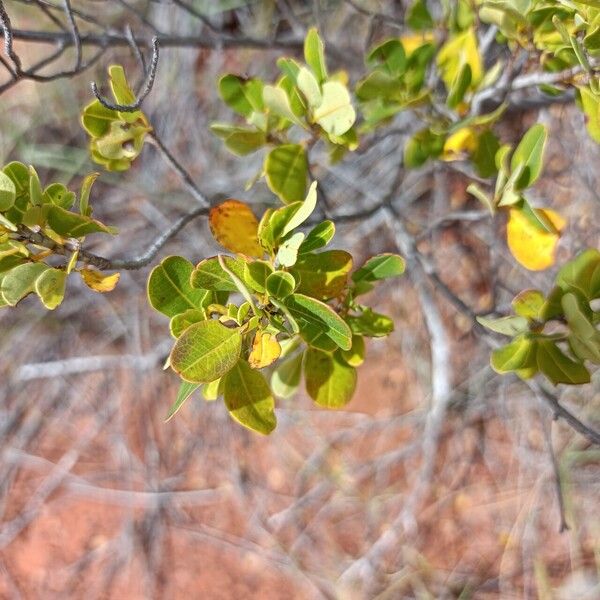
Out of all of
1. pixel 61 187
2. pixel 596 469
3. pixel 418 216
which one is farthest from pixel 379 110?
pixel 596 469

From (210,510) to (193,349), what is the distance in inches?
63.5

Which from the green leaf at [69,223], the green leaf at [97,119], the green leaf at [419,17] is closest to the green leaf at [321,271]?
the green leaf at [69,223]

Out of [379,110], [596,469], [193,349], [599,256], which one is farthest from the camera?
[596,469]

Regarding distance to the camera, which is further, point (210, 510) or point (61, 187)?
point (210, 510)

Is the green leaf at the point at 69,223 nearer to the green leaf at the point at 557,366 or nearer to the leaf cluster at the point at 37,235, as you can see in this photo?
the leaf cluster at the point at 37,235

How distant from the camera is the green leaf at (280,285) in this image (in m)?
0.60

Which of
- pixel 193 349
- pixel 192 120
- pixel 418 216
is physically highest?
pixel 193 349

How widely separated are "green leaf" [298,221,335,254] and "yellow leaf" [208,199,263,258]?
0.09m

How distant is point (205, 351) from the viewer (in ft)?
1.94

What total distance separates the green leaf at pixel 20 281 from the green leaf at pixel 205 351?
158 mm

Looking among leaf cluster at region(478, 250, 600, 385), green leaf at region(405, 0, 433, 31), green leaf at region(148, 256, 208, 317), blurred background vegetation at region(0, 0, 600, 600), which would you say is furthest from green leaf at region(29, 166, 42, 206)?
blurred background vegetation at region(0, 0, 600, 600)

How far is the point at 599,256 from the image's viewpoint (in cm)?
70

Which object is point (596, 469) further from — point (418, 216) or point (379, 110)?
point (379, 110)

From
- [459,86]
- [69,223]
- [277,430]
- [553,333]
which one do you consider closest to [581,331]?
[553,333]
